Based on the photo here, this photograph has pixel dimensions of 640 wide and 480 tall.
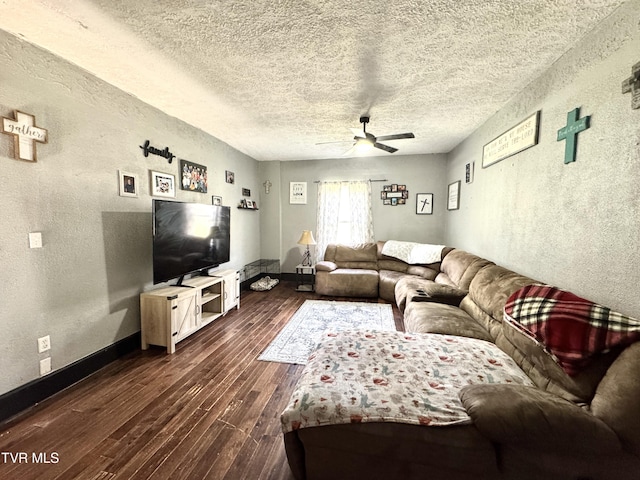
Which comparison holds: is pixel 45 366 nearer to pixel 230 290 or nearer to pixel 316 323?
pixel 230 290

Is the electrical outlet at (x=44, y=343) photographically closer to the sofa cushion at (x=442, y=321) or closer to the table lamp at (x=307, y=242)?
the sofa cushion at (x=442, y=321)

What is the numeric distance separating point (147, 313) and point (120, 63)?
2.19 meters

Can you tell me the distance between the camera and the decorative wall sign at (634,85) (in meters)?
1.30

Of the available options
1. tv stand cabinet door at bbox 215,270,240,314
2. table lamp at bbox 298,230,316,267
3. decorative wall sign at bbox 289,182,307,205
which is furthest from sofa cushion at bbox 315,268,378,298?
decorative wall sign at bbox 289,182,307,205

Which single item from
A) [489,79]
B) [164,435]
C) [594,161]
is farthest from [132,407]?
[489,79]

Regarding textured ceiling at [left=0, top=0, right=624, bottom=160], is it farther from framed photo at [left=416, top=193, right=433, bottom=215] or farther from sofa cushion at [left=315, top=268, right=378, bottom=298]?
sofa cushion at [left=315, top=268, right=378, bottom=298]

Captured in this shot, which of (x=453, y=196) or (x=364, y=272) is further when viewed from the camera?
(x=364, y=272)

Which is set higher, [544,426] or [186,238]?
[186,238]

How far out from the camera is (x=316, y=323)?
129 inches

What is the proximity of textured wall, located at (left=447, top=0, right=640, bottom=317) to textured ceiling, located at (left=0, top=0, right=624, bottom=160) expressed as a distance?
19 cm

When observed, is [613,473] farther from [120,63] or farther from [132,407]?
[120,63]

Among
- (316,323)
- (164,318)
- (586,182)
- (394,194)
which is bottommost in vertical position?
(316,323)

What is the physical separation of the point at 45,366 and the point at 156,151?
2.10 meters

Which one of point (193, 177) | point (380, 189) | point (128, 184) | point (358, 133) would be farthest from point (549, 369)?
point (380, 189)
